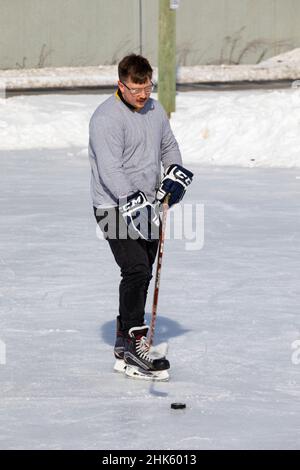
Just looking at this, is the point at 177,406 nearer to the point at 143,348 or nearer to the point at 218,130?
the point at 143,348

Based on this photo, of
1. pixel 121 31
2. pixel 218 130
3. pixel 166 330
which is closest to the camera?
pixel 166 330

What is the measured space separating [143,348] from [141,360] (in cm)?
10

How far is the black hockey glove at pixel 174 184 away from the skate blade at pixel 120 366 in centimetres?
93

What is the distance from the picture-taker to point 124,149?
676cm

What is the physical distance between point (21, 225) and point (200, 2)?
2111 centimetres

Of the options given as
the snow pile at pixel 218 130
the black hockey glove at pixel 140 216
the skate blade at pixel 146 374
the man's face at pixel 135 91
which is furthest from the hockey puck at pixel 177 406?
the snow pile at pixel 218 130

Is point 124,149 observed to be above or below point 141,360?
above

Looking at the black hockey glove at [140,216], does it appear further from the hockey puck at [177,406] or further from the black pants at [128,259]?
the hockey puck at [177,406]

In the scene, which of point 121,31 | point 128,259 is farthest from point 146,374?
point 121,31

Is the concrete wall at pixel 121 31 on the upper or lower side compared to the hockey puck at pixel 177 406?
upper

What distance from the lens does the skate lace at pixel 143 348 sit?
271 inches

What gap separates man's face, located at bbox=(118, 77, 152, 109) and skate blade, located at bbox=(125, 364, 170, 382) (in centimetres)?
142

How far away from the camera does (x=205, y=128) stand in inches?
633

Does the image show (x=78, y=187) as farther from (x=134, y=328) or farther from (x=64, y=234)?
(x=134, y=328)
